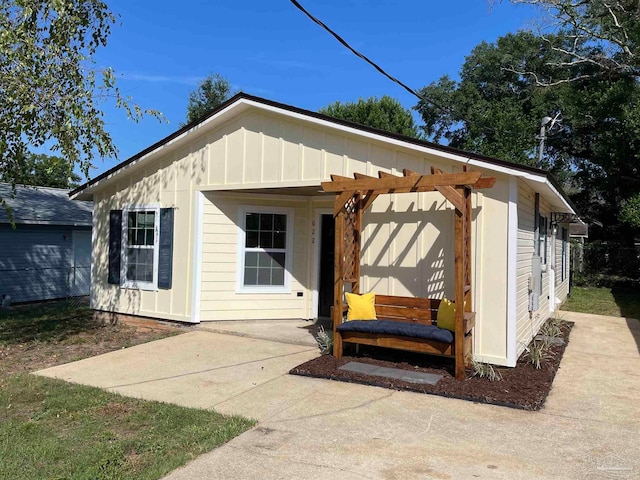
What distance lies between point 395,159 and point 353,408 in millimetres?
3585

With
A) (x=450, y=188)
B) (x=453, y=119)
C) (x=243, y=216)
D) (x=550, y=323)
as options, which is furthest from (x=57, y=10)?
(x=453, y=119)

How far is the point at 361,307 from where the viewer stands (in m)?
6.55

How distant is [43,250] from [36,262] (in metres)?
0.41

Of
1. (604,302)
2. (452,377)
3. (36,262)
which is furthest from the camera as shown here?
(604,302)

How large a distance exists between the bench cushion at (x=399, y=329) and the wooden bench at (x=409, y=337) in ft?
A: 0.23

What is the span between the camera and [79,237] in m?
14.4

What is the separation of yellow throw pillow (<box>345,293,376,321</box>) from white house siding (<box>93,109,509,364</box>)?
0.45 m

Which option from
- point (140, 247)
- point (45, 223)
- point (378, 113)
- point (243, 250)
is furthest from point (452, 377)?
point (378, 113)

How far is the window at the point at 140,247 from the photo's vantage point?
898cm

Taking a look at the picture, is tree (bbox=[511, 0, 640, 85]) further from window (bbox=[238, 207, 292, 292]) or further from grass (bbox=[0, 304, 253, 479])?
grass (bbox=[0, 304, 253, 479])

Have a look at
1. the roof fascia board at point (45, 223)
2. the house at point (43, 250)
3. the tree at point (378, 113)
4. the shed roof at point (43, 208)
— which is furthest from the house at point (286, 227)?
the tree at point (378, 113)

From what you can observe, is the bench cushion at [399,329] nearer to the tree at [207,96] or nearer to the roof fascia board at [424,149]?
the roof fascia board at [424,149]

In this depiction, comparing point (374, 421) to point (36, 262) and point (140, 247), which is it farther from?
point (36, 262)

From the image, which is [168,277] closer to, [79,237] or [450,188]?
[450,188]
